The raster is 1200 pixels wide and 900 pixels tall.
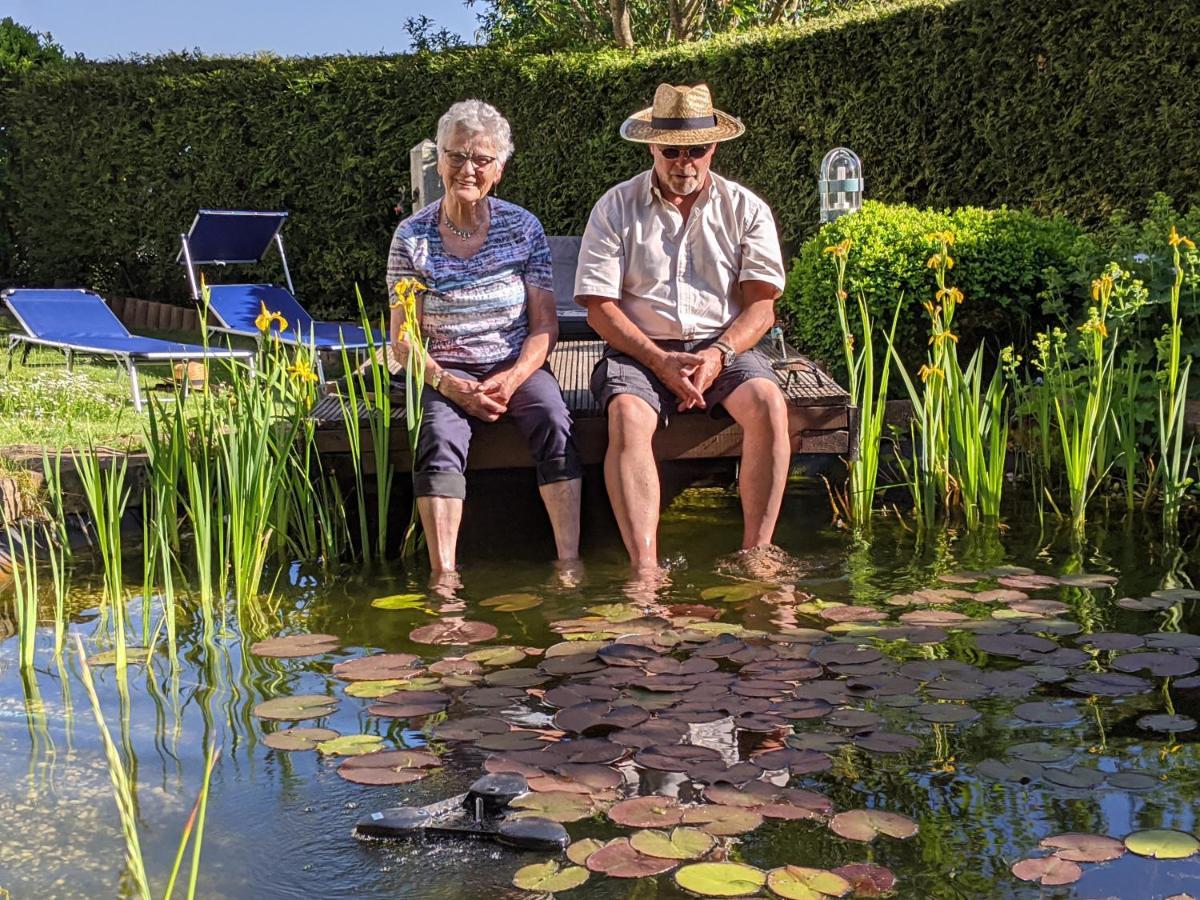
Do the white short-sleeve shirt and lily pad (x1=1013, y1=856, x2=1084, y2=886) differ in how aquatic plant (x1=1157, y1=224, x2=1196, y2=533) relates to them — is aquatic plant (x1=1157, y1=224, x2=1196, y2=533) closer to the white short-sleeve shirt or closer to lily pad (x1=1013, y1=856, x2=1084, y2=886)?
the white short-sleeve shirt

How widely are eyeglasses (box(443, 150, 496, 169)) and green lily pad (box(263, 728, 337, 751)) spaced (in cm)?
203

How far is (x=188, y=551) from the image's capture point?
177 inches

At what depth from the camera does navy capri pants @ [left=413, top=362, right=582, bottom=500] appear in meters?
4.14

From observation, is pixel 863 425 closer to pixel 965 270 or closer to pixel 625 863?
pixel 965 270

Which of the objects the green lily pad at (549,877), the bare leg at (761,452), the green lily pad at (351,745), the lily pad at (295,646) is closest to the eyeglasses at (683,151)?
the bare leg at (761,452)

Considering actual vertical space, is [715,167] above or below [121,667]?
above

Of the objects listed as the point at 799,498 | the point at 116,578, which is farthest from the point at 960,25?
the point at 116,578

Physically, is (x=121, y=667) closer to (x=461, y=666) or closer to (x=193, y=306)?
(x=461, y=666)

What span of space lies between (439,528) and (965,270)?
273 cm

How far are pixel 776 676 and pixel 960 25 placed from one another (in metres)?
5.86

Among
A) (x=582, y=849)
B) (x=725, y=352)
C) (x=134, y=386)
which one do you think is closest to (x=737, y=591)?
(x=725, y=352)

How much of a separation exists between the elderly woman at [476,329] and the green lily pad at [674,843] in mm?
1995

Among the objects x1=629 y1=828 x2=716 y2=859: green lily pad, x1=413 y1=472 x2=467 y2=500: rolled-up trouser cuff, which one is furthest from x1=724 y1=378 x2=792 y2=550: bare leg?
x1=629 y1=828 x2=716 y2=859: green lily pad

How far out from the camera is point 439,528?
410 centimetres
